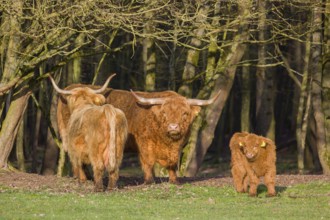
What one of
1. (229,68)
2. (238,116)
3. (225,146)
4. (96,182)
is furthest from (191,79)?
(238,116)

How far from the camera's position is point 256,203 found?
54.2ft

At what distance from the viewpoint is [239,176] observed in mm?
17969

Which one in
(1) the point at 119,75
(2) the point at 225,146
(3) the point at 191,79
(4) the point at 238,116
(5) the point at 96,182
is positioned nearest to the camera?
(5) the point at 96,182

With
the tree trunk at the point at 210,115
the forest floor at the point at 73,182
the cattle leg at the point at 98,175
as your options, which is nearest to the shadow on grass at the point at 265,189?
the forest floor at the point at 73,182

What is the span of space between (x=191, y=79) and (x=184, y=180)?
213 inches

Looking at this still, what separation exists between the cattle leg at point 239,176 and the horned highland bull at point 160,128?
5.99 feet

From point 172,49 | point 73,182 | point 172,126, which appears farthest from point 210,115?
point 73,182

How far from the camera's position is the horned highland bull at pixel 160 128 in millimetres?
19469

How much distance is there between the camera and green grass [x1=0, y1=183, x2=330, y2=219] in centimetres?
1475

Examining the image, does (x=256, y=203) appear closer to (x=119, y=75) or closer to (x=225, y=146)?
(x=119, y=75)

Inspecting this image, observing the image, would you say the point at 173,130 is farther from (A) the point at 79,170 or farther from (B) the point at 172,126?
(A) the point at 79,170

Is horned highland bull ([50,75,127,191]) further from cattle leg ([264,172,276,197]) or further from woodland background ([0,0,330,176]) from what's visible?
cattle leg ([264,172,276,197])

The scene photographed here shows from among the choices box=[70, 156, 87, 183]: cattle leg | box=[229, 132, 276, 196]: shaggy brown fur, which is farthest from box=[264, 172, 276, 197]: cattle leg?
box=[70, 156, 87, 183]: cattle leg

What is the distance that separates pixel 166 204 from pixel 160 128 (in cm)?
368
